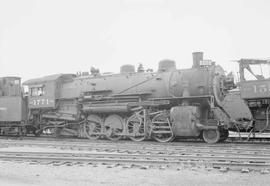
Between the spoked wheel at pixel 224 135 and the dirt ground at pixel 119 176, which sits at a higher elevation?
the spoked wheel at pixel 224 135

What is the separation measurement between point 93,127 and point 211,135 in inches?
224

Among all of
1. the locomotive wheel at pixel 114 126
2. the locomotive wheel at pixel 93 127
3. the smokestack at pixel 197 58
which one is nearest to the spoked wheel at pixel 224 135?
the smokestack at pixel 197 58

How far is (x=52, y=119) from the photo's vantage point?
19.0m

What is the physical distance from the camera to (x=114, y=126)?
54.4 feet

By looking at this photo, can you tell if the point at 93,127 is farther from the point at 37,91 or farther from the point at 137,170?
Result: the point at 137,170

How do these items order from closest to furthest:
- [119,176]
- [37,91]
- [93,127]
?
[119,176], [93,127], [37,91]

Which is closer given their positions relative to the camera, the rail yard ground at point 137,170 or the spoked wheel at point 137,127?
the rail yard ground at point 137,170

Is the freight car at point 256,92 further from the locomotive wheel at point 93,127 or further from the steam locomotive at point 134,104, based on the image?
the locomotive wheel at point 93,127

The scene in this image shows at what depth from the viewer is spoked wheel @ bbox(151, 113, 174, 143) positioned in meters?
15.1

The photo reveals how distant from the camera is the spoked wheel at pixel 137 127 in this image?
15.8m

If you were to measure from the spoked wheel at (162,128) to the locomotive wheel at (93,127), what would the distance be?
2.85m

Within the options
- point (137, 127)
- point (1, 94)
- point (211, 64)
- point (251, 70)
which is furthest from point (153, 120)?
point (1, 94)

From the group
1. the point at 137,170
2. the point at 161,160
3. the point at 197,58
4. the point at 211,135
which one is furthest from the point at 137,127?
the point at 137,170

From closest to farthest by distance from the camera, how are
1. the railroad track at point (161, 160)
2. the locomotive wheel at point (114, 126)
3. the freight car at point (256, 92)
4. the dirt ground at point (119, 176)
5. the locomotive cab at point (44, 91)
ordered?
the dirt ground at point (119, 176), the railroad track at point (161, 160), the freight car at point (256, 92), the locomotive wheel at point (114, 126), the locomotive cab at point (44, 91)
